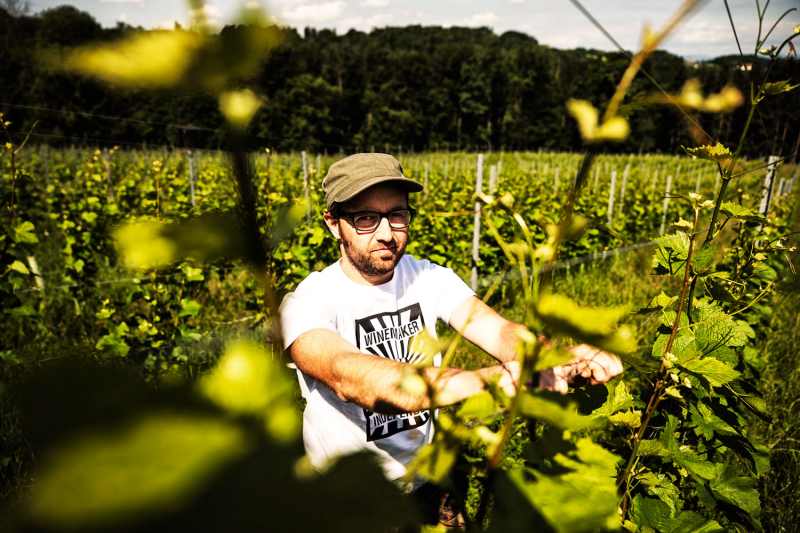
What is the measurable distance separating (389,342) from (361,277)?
0.31 m

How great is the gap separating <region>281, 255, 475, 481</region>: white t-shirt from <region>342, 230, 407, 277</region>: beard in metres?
0.08

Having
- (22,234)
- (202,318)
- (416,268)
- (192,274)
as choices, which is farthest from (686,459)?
(202,318)

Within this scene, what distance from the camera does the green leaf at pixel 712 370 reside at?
1.01m

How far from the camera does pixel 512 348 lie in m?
1.34

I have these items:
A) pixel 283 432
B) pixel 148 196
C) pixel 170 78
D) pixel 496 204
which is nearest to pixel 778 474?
pixel 496 204

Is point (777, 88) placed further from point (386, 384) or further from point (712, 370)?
point (386, 384)

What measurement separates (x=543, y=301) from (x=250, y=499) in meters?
0.27

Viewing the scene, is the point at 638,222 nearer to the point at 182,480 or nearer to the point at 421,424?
the point at 421,424

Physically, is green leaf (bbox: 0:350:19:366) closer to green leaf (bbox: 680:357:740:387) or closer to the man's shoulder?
the man's shoulder

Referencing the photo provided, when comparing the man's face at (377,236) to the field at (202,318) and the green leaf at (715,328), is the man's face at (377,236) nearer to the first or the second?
the field at (202,318)

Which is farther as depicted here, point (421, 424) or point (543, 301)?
point (421, 424)

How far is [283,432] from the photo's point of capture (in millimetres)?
319

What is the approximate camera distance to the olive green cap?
164 cm

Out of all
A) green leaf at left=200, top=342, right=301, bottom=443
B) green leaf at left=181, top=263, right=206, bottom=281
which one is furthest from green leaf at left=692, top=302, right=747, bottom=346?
green leaf at left=181, top=263, right=206, bottom=281
